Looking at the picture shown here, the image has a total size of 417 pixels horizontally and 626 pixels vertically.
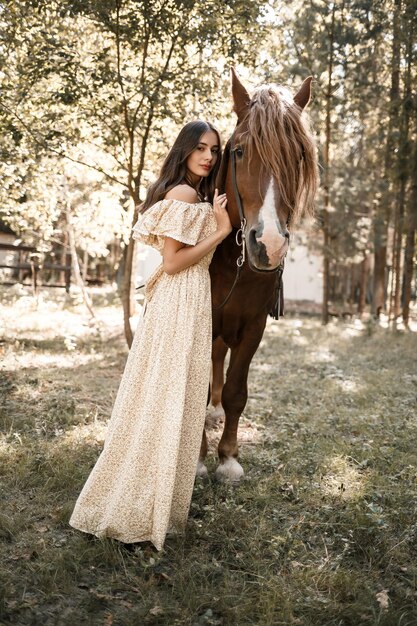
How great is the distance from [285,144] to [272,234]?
543 mm

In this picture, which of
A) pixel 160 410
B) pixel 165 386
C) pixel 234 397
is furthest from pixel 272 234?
pixel 234 397

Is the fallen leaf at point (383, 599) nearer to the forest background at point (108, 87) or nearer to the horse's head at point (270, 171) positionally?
the horse's head at point (270, 171)

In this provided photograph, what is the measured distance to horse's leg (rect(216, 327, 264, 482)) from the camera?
348 centimetres

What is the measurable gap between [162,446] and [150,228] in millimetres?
1080

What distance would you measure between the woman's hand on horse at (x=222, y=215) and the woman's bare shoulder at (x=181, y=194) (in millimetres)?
146

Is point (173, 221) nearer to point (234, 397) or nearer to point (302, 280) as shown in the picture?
point (234, 397)

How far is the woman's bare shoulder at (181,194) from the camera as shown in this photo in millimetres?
2689

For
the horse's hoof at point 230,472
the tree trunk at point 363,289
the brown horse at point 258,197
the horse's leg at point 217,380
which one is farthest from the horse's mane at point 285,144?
the tree trunk at point 363,289

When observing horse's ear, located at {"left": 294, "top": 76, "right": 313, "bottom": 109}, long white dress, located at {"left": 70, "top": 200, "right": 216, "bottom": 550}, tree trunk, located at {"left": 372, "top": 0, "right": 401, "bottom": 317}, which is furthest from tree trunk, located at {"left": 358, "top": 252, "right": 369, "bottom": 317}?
long white dress, located at {"left": 70, "top": 200, "right": 216, "bottom": 550}

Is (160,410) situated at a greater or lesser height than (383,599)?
greater

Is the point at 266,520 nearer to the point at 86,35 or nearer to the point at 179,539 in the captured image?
the point at 179,539

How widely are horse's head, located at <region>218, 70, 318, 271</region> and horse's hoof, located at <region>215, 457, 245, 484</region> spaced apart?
1.54 meters

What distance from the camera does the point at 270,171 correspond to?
8.77 ft

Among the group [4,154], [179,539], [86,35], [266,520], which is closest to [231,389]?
[266,520]
